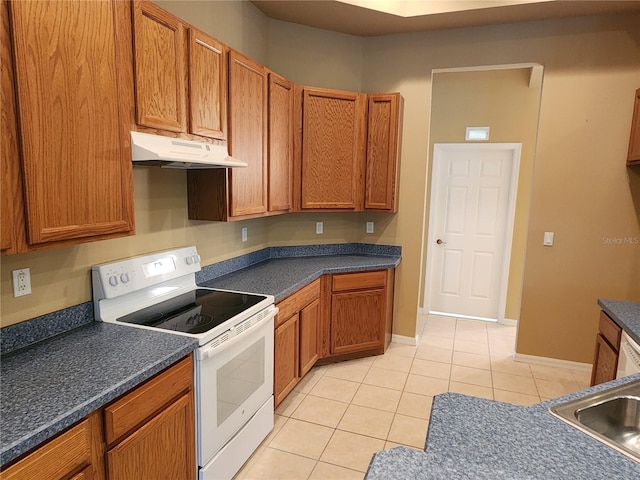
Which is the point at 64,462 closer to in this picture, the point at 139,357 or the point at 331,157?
the point at 139,357

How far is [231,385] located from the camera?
200 centimetres

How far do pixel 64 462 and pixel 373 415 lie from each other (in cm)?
200

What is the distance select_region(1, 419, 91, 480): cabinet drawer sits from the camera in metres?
1.05

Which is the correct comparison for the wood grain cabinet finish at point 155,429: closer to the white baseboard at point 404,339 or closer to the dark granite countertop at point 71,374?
the dark granite countertop at point 71,374

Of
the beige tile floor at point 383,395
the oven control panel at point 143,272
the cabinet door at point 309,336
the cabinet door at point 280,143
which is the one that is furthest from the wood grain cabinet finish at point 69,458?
the cabinet door at point 280,143

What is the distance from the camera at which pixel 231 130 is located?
241 centimetres

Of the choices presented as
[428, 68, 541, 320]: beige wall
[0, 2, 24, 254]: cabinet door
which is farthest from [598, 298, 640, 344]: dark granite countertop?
[0, 2, 24, 254]: cabinet door

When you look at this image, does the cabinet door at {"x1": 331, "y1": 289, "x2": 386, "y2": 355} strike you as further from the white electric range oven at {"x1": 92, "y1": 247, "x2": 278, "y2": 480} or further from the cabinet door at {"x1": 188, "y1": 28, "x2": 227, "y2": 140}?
the cabinet door at {"x1": 188, "y1": 28, "x2": 227, "y2": 140}

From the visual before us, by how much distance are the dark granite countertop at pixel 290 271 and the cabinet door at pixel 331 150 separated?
0.48 metres

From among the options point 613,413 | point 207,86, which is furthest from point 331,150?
point 613,413

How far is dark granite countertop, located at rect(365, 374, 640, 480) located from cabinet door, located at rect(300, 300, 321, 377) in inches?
70.5

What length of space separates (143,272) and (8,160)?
0.98 metres

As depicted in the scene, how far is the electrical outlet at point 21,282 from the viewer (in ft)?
5.12

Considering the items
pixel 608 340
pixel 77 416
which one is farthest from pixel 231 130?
pixel 608 340
